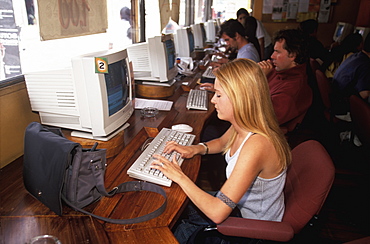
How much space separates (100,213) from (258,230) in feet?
1.78

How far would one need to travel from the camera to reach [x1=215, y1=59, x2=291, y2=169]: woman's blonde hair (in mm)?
1105

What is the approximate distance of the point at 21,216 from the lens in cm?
96

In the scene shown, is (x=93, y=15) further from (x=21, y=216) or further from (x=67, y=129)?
(x=21, y=216)

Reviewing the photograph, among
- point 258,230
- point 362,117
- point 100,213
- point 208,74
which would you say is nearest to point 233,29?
point 208,74

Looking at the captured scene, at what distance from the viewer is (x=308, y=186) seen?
44.3 inches

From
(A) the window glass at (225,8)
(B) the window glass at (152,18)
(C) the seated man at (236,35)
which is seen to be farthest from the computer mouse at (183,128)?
(A) the window glass at (225,8)

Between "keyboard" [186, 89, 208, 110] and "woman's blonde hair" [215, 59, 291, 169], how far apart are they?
89 cm

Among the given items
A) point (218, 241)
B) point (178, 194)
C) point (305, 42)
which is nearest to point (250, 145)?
point (178, 194)

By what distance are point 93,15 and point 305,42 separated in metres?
1.52

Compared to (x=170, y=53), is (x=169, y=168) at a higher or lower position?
lower

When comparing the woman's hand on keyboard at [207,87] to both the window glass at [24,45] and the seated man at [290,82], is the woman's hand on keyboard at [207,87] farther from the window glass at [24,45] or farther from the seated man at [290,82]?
the window glass at [24,45]

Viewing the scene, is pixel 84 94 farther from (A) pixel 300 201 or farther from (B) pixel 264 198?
(A) pixel 300 201

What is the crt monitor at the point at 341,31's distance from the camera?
5.43 m

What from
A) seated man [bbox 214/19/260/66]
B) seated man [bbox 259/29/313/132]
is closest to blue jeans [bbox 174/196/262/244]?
seated man [bbox 259/29/313/132]
